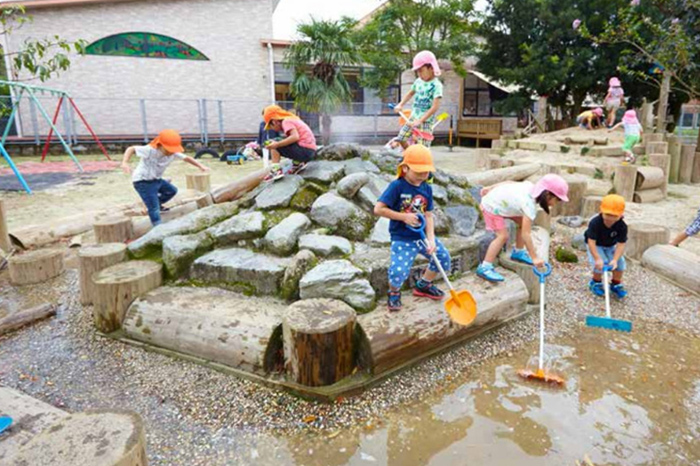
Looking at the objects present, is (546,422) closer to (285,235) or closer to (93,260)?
(285,235)

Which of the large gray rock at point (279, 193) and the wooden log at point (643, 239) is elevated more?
the large gray rock at point (279, 193)

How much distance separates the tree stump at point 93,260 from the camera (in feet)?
12.4

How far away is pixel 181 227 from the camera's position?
4.21 m

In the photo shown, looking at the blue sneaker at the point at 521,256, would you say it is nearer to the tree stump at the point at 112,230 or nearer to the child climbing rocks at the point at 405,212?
the child climbing rocks at the point at 405,212

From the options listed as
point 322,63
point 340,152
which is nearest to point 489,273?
point 340,152

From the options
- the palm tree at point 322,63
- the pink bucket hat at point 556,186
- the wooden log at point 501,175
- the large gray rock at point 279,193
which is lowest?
the wooden log at point 501,175

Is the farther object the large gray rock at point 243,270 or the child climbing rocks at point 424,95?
the child climbing rocks at point 424,95

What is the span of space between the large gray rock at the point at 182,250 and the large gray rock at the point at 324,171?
1.22 m

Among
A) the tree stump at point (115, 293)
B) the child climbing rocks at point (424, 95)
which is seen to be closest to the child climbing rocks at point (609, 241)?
the child climbing rocks at point (424, 95)

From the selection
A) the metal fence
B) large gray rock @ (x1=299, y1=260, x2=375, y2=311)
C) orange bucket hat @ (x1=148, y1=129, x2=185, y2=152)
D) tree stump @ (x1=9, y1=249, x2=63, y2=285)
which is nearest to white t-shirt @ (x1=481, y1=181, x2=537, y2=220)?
large gray rock @ (x1=299, y1=260, x2=375, y2=311)

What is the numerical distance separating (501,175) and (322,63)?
28.1ft

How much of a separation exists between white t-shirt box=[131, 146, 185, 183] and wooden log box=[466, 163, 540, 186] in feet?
13.3

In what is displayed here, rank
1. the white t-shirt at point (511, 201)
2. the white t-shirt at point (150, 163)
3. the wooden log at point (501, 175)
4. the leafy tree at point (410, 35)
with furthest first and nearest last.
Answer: the leafy tree at point (410, 35)
the wooden log at point (501, 175)
the white t-shirt at point (150, 163)
the white t-shirt at point (511, 201)

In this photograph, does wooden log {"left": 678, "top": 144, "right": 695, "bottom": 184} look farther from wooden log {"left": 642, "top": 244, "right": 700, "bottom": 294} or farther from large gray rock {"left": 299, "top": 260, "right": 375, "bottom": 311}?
large gray rock {"left": 299, "top": 260, "right": 375, "bottom": 311}
